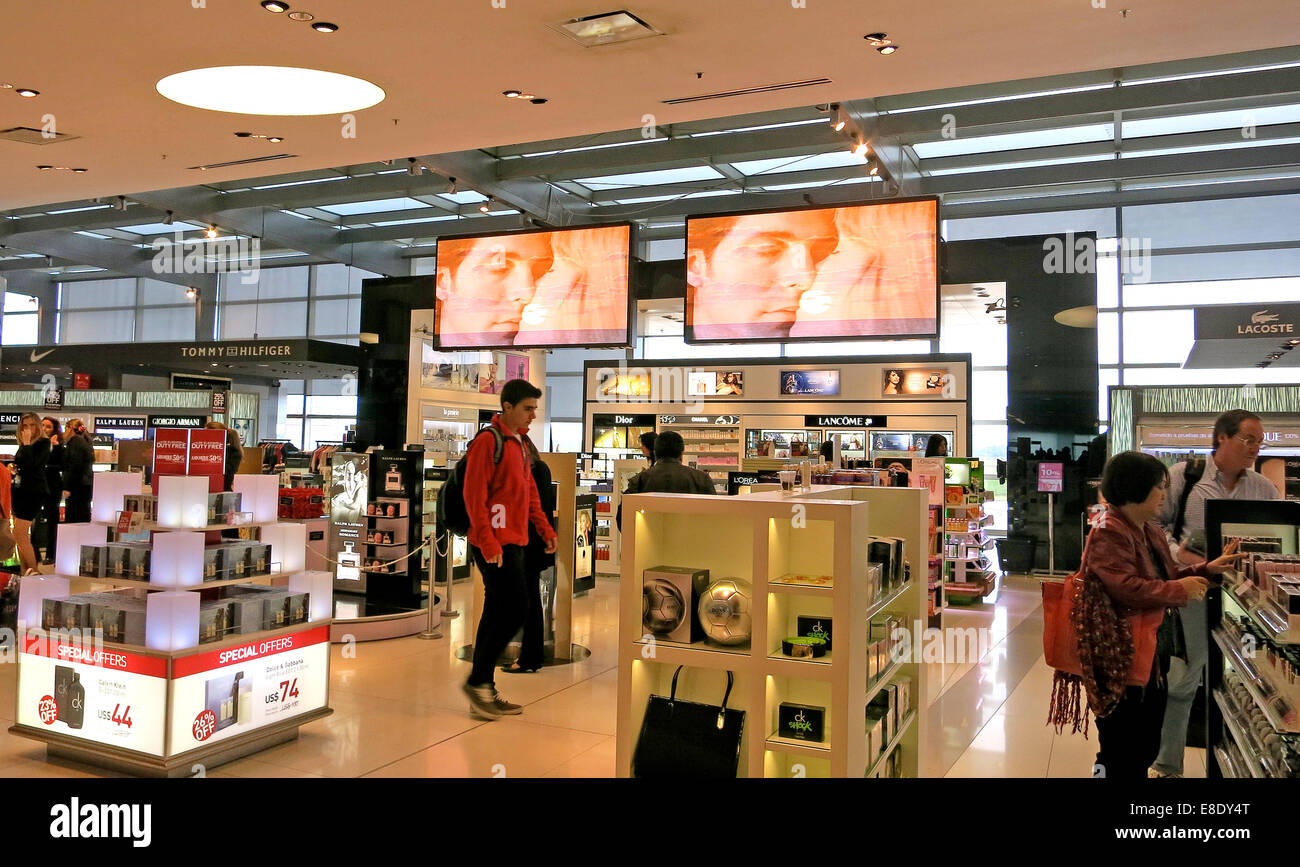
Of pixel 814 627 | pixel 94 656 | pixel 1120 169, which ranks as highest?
pixel 1120 169

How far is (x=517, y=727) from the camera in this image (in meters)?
4.80

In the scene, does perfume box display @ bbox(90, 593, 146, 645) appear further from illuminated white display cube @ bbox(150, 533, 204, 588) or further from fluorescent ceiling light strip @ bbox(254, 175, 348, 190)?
fluorescent ceiling light strip @ bbox(254, 175, 348, 190)

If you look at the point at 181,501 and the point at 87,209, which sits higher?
the point at 87,209

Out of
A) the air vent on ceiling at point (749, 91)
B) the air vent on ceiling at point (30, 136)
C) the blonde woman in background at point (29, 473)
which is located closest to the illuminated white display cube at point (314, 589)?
the air vent on ceiling at point (749, 91)

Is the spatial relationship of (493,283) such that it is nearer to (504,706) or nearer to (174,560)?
(504,706)

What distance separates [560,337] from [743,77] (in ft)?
7.97

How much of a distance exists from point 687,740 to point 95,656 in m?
2.87

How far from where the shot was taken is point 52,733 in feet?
13.8

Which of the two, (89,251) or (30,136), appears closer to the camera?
(30,136)

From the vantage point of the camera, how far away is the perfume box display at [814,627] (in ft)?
9.77

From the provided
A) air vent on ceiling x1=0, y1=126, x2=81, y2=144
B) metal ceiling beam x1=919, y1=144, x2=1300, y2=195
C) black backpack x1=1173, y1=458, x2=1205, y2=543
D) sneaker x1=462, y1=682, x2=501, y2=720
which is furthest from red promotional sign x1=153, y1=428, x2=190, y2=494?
metal ceiling beam x1=919, y1=144, x2=1300, y2=195

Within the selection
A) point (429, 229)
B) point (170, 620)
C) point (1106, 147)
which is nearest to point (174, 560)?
point (170, 620)
